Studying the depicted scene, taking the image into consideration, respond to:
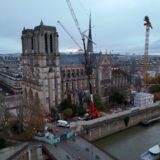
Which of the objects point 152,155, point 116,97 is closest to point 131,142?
point 152,155

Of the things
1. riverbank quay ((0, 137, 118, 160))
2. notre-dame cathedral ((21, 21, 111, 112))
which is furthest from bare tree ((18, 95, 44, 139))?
notre-dame cathedral ((21, 21, 111, 112))

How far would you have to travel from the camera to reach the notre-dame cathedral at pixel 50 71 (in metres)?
34.2

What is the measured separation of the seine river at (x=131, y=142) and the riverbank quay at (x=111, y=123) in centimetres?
73

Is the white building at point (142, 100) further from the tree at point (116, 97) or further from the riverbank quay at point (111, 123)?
the tree at point (116, 97)

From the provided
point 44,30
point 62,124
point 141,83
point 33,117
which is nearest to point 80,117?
point 62,124

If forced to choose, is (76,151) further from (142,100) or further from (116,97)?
(142,100)

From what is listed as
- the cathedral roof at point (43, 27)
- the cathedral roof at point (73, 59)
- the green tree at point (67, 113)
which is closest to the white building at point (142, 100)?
the cathedral roof at point (73, 59)

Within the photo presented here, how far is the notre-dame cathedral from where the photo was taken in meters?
34.2

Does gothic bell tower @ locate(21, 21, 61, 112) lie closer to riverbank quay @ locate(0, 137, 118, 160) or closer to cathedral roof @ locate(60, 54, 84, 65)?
cathedral roof @ locate(60, 54, 84, 65)

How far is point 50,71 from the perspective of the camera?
34.6 meters

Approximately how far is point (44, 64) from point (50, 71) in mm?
1373

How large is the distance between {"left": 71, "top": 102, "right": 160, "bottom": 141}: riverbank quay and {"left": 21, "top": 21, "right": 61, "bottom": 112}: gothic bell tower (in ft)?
22.3

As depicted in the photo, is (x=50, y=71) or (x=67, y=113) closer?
(x=67, y=113)

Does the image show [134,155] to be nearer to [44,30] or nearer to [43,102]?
[43,102]
